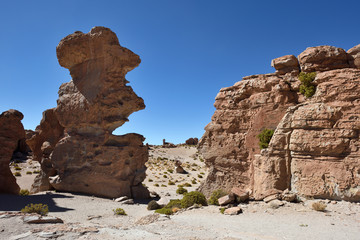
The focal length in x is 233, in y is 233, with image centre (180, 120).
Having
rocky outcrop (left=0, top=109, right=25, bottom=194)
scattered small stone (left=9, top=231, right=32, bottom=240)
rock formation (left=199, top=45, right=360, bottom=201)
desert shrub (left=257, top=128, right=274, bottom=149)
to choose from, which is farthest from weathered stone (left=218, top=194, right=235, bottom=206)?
rocky outcrop (left=0, top=109, right=25, bottom=194)

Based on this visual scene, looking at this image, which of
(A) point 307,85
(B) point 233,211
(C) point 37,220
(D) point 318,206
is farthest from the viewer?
(A) point 307,85

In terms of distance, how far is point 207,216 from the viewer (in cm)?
1097

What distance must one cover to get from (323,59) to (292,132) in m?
4.51

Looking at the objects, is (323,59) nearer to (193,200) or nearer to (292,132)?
(292,132)

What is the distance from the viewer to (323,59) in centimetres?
1287

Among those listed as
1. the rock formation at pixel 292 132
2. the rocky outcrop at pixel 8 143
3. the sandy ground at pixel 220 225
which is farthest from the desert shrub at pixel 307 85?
the rocky outcrop at pixel 8 143

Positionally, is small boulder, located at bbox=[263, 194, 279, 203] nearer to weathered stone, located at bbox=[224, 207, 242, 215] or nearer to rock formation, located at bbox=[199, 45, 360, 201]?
rock formation, located at bbox=[199, 45, 360, 201]

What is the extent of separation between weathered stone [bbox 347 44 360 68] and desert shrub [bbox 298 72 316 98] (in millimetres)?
1947

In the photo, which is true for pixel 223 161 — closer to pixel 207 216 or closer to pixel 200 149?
pixel 200 149

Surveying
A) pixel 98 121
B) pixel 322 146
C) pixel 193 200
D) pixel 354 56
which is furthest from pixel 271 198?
pixel 98 121

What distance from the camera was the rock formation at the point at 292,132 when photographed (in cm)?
1071

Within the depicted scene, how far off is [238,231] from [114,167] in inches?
522

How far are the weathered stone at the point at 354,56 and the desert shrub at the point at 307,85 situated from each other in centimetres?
195

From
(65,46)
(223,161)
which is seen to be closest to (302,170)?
(223,161)
